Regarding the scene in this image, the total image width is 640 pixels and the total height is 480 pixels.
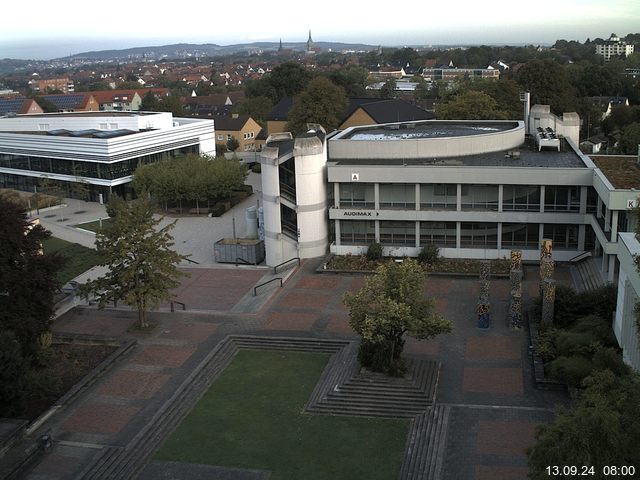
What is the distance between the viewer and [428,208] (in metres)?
38.3

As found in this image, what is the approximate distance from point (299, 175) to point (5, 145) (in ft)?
137

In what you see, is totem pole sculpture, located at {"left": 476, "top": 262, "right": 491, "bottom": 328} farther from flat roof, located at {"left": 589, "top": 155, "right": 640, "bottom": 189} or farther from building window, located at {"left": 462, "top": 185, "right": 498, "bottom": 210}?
building window, located at {"left": 462, "top": 185, "right": 498, "bottom": 210}

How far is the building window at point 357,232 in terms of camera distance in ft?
129

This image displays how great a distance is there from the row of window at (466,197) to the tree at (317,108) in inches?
1210

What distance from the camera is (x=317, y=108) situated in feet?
226

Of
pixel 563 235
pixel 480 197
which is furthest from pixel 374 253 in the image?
pixel 563 235

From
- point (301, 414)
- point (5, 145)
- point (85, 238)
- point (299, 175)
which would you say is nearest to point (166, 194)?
point (85, 238)

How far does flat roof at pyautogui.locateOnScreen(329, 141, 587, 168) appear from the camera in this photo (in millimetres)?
38562

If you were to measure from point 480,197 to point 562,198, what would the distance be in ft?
13.5

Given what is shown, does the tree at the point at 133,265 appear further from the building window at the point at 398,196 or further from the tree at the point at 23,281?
the building window at the point at 398,196

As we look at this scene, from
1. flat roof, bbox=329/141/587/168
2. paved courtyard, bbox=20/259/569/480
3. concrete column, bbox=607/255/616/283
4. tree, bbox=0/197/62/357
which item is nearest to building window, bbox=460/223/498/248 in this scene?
paved courtyard, bbox=20/259/569/480

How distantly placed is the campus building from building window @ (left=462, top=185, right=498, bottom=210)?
3300cm

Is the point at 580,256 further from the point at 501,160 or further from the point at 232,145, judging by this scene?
the point at 232,145

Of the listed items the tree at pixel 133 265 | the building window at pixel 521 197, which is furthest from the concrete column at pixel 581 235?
the tree at pixel 133 265
